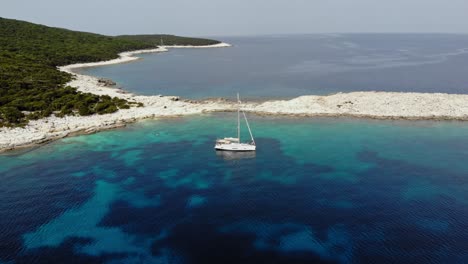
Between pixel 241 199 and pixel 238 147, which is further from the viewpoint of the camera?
pixel 238 147

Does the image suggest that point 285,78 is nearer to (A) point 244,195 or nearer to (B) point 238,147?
(B) point 238,147

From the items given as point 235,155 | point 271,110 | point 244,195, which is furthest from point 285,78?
point 244,195

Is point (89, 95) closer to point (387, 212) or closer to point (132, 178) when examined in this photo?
point (132, 178)

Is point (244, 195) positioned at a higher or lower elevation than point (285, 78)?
lower

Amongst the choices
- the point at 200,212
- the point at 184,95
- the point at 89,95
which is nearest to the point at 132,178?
the point at 200,212

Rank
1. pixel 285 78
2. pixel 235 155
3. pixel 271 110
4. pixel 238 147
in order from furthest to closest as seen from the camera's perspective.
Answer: pixel 285 78, pixel 271 110, pixel 238 147, pixel 235 155

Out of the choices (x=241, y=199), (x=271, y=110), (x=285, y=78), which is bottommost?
(x=241, y=199)

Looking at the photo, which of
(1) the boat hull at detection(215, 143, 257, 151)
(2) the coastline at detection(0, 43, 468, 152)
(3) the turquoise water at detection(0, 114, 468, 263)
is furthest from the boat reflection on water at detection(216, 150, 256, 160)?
(2) the coastline at detection(0, 43, 468, 152)
